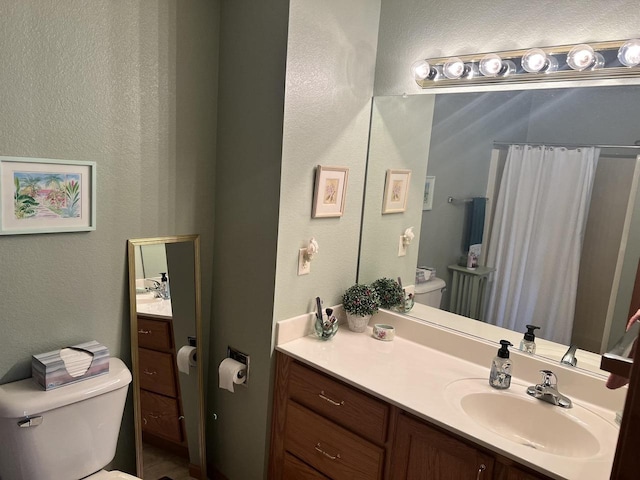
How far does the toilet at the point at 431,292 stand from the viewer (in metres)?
2.13

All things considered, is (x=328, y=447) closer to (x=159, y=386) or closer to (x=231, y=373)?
(x=231, y=373)

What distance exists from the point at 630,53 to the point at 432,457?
1.48 meters

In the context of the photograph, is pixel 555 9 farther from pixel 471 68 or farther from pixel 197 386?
pixel 197 386

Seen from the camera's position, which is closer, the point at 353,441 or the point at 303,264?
the point at 353,441

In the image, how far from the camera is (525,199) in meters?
1.86

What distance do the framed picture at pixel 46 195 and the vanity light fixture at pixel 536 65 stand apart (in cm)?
145

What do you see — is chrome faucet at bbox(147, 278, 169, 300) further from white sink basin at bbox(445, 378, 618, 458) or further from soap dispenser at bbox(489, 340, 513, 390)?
soap dispenser at bbox(489, 340, 513, 390)

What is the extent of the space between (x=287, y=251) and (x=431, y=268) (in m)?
0.70

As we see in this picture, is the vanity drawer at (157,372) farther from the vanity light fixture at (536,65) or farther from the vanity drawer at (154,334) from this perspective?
the vanity light fixture at (536,65)

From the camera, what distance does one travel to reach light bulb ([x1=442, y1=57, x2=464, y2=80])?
1.90 meters

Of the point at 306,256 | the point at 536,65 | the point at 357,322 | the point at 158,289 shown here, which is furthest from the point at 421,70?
the point at 158,289

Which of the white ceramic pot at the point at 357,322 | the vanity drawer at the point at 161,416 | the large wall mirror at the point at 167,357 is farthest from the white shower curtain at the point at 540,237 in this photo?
the vanity drawer at the point at 161,416

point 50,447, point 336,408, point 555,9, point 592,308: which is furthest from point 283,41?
point 50,447

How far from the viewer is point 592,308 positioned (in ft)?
5.63
